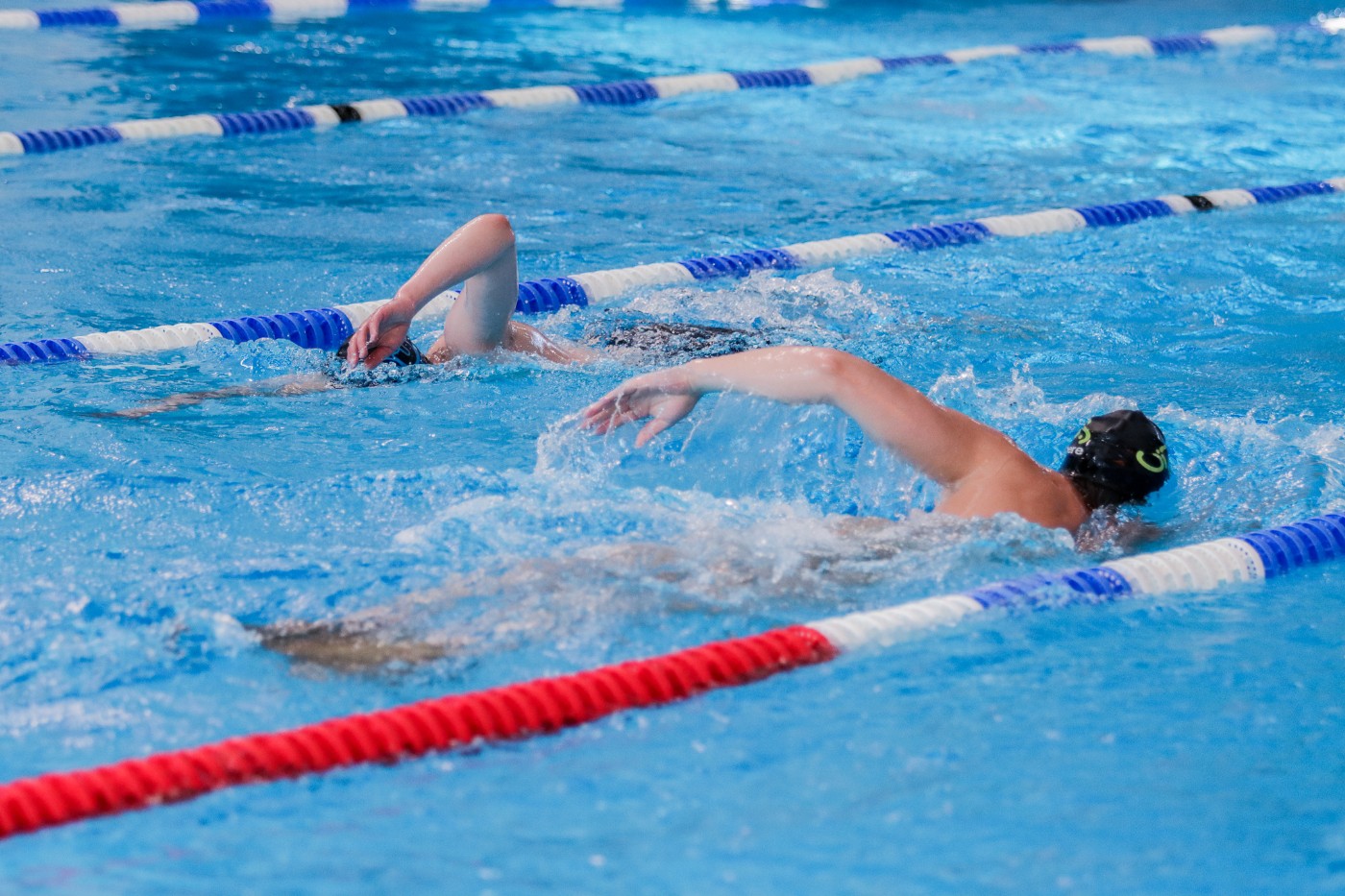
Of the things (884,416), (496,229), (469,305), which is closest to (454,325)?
(469,305)

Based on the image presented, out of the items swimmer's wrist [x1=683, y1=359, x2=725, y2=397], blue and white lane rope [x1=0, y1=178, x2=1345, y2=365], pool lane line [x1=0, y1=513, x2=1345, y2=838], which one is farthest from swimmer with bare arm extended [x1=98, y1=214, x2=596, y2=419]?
pool lane line [x1=0, y1=513, x2=1345, y2=838]

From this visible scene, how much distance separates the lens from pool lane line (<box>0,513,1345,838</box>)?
84.8 inches

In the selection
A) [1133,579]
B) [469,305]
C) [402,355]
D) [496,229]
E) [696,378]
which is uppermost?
[496,229]

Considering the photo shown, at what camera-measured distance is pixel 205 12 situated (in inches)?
392

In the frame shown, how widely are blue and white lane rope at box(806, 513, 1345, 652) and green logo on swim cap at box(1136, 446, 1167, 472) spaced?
0.59 ft

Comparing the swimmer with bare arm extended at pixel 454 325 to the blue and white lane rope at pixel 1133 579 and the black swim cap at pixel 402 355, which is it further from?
the blue and white lane rope at pixel 1133 579

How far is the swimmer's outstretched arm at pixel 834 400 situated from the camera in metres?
2.83

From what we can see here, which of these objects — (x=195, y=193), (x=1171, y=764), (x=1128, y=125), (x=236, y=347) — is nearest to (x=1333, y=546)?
(x=1171, y=764)

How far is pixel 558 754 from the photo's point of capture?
235cm

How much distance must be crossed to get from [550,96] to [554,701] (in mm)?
6157

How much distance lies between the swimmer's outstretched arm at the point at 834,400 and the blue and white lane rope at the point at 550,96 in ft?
15.0

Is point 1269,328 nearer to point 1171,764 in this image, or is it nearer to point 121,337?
point 1171,764

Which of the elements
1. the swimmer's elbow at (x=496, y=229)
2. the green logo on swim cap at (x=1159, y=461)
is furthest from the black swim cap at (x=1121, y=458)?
the swimmer's elbow at (x=496, y=229)

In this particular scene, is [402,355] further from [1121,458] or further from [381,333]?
[1121,458]
